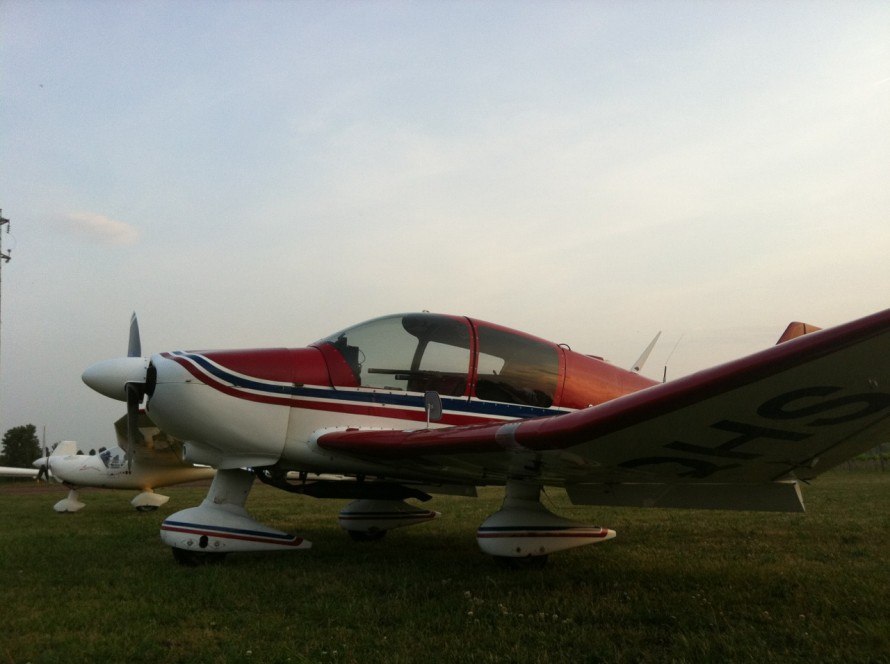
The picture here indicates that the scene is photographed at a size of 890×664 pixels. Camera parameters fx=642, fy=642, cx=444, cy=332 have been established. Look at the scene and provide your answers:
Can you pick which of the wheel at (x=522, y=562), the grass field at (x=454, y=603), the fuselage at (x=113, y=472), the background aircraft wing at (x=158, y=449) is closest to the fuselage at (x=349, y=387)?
the grass field at (x=454, y=603)

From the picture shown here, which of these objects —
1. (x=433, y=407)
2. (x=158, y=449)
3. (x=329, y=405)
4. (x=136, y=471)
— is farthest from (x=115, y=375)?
(x=136, y=471)

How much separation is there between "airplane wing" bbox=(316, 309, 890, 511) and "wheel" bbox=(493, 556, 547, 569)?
612mm

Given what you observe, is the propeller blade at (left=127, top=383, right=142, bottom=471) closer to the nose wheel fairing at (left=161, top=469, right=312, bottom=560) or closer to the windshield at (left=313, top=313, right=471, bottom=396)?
the nose wheel fairing at (left=161, top=469, right=312, bottom=560)

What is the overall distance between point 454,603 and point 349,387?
2.22m

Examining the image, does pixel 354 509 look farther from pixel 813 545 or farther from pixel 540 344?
pixel 813 545

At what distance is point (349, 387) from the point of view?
5504mm

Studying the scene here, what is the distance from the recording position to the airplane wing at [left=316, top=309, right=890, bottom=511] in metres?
2.81

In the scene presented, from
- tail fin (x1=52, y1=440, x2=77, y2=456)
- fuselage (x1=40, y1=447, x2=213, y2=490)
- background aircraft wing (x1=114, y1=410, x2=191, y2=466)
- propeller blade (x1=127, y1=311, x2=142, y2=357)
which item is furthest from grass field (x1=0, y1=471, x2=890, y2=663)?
tail fin (x1=52, y1=440, x2=77, y2=456)

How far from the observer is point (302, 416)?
17.6ft


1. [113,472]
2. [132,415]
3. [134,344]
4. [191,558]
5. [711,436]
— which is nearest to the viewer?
[711,436]

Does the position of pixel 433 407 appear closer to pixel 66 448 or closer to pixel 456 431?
pixel 456 431

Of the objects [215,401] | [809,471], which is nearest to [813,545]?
[809,471]

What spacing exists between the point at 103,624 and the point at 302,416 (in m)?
2.22

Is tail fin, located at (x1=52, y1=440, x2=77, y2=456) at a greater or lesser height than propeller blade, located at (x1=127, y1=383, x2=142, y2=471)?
lesser
